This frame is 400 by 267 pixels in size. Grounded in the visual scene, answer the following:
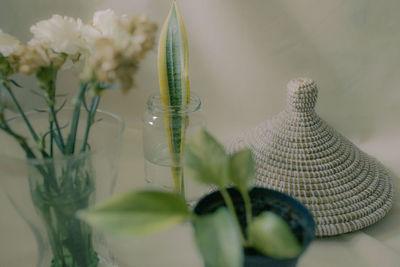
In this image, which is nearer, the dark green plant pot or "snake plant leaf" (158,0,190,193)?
the dark green plant pot

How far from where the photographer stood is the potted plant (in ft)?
0.96

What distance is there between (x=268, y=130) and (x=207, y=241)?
1.09ft

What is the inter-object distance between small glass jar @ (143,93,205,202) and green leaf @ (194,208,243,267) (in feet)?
0.98

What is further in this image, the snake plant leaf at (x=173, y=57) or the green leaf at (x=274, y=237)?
the snake plant leaf at (x=173, y=57)

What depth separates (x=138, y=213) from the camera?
0.98 ft

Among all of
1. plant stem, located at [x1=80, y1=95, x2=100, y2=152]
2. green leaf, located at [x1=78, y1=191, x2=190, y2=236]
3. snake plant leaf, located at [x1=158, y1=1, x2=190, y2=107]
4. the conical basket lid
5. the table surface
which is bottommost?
the table surface

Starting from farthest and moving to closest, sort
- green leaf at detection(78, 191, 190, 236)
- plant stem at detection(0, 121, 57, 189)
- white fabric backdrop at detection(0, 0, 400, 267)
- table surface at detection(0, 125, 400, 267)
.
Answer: white fabric backdrop at detection(0, 0, 400, 267)
table surface at detection(0, 125, 400, 267)
plant stem at detection(0, 121, 57, 189)
green leaf at detection(78, 191, 190, 236)

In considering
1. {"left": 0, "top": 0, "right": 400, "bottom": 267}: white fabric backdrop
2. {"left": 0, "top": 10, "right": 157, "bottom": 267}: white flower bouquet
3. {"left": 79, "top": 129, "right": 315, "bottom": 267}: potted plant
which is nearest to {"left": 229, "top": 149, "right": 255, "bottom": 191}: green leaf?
{"left": 79, "top": 129, "right": 315, "bottom": 267}: potted plant

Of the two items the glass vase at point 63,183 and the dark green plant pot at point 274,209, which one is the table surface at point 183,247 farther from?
the dark green plant pot at point 274,209

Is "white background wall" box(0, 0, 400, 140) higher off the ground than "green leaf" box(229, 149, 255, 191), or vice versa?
"white background wall" box(0, 0, 400, 140)

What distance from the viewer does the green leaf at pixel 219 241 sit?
290mm

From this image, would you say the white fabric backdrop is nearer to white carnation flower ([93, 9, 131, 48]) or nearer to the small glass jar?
the small glass jar

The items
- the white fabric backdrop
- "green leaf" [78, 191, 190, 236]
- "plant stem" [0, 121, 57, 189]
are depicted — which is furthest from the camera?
the white fabric backdrop

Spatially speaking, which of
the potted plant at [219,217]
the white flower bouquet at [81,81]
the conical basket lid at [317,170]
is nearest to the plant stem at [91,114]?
the white flower bouquet at [81,81]
